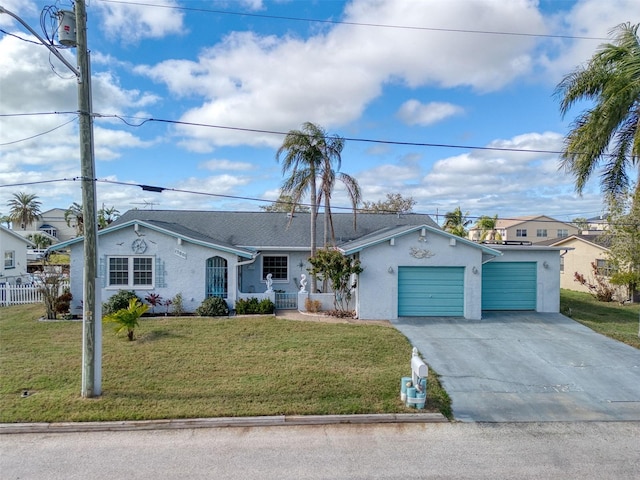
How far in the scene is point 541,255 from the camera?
1588 cm

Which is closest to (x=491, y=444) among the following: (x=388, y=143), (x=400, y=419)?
(x=400, y=419)

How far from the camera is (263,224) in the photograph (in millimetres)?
Result: 21203

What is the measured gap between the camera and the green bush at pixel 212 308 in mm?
14805

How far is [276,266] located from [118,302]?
278 inches

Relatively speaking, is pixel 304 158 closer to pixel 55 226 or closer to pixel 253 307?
pixel 253 307

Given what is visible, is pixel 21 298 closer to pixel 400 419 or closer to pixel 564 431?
pixel 400 419

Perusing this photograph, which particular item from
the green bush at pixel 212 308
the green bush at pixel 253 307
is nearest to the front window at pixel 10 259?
the green bush at pixel 212 308

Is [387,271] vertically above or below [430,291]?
above

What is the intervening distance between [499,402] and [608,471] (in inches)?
91.7

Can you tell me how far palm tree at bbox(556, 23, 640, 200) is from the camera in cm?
1355

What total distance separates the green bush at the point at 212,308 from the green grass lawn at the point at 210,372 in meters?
1.60

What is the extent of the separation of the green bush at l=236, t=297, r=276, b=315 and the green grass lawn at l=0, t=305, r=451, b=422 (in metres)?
1.83

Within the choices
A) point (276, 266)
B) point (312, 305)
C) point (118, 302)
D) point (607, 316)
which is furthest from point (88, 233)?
point (607, 316)

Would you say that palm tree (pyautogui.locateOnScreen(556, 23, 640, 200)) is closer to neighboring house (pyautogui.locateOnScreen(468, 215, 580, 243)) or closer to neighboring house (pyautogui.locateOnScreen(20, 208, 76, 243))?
Answer: neighboring house (pyautogui.locateOnScreen(468, 215, 580, 243))
